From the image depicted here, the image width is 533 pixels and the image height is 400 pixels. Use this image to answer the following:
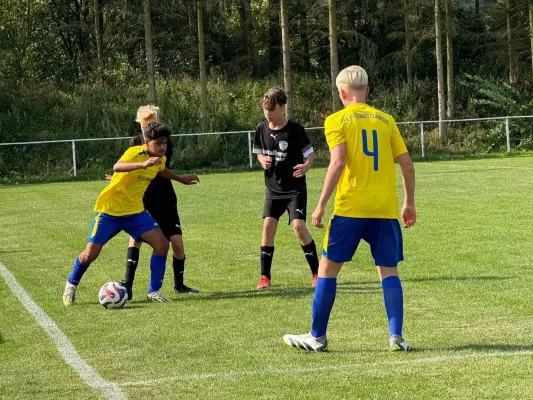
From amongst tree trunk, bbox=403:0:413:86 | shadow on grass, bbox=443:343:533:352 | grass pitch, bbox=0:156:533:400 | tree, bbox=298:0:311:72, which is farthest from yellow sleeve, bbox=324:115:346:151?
tree, bbox=298:0:311:72

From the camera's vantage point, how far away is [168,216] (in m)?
9.44

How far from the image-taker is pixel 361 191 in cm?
635

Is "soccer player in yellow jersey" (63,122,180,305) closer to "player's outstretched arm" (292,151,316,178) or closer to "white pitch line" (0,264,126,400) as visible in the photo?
"white pitch line" (0,264,126,400)

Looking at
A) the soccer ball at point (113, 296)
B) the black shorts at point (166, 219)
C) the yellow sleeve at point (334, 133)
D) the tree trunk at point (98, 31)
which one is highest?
the tree trunk at point (98, 31)

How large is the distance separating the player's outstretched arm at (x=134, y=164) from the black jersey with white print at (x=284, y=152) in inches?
64.9

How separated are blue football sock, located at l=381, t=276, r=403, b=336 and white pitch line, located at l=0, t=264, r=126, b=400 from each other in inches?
76.7

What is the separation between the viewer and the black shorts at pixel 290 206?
31.4 feet

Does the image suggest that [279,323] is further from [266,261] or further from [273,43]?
[273,43]

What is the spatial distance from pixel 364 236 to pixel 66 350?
2349mm

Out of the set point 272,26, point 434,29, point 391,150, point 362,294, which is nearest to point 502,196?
point 362,294

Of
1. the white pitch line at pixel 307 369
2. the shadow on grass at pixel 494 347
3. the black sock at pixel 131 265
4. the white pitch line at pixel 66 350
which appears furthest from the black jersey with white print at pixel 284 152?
the white pitch line at pixel 307 369

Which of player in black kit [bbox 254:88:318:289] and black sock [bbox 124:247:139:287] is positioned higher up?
player in black kit [bbox 254:88:318:289]

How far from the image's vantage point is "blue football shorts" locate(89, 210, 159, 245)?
8820 mm

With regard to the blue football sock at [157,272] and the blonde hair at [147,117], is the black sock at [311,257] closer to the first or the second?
the blue football sock at [157,272]
